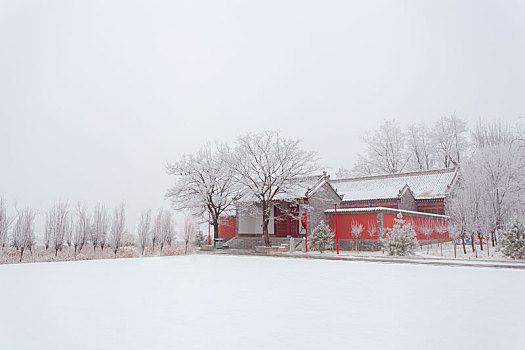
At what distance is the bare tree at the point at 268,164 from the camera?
2869 cm

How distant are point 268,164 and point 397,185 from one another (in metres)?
15.4

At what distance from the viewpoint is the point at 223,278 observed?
1391cm

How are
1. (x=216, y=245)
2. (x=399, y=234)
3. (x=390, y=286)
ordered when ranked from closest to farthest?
(x=390, y=286) < (x=399, y=234) < (x=216, y=245)

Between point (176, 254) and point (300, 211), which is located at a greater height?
point (300, 211)

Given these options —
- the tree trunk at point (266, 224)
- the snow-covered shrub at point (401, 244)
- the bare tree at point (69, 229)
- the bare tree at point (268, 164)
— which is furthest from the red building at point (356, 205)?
the bare tree at point (69, 229)

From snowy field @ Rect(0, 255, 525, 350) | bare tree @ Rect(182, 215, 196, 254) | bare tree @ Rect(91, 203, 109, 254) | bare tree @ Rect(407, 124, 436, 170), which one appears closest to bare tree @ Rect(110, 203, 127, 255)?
bare tree @ Rect(91, 203, 109, 254)

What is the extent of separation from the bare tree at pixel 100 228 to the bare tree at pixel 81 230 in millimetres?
388

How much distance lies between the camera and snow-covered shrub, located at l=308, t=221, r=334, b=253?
25.9 meters

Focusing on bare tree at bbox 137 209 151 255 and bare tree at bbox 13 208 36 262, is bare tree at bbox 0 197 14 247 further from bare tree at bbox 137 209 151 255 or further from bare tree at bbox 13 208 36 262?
bare tree at bbox 137 209 151 255

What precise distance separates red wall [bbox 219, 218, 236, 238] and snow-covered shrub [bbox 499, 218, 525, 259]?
2161 cm

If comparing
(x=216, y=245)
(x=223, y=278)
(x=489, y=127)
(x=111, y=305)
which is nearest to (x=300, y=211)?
(x=216, y=245)

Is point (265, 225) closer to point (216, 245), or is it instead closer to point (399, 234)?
point (216, 245)

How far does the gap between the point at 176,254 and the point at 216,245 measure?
12.5 ft

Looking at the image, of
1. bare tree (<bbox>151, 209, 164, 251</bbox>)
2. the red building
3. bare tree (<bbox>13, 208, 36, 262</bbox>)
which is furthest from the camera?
bare tree (<bbox>151, 209, 164, 251</bbox>)
